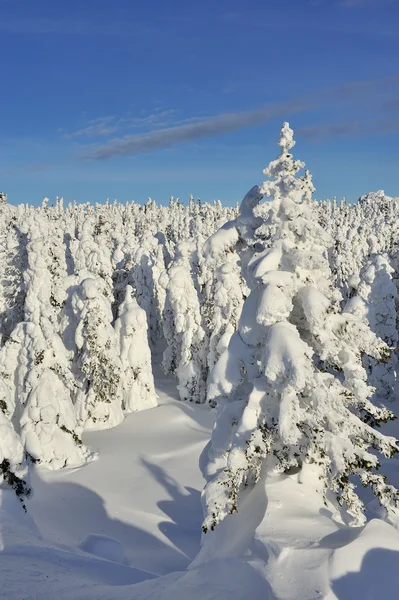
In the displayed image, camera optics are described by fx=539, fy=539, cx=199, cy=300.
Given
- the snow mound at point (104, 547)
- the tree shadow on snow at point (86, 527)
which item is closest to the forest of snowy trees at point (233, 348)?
the tree shadow on snow at point (86, 527)

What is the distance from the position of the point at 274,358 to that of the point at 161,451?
761 inches

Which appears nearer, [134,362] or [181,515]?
[181,515]

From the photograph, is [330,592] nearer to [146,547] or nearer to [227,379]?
[227,379]

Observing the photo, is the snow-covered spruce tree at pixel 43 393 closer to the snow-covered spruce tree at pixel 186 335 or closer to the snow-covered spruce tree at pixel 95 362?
the snow-covered spruce tree at pixel 95 362

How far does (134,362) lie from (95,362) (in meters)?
3.98

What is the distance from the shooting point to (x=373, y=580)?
24.5ft

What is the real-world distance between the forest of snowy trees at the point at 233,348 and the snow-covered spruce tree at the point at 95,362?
81 millimetres

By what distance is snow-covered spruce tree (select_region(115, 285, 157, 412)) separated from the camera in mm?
33750

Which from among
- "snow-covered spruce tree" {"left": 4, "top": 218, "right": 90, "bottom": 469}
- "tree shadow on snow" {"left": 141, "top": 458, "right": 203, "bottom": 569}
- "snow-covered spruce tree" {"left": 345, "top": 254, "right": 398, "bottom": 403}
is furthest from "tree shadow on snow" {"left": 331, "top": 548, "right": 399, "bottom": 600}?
"snow-covered spruce tree" {"left": 345, "top": 254, "right": 398, "bottom": 403}

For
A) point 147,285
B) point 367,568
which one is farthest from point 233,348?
point 147,285

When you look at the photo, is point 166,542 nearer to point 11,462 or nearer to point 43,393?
point 11,462

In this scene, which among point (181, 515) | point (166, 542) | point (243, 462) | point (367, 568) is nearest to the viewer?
point (367, 568)

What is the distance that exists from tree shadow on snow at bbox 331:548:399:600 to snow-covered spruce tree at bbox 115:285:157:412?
26.8 m

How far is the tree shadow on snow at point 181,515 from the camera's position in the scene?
64.3 ft
